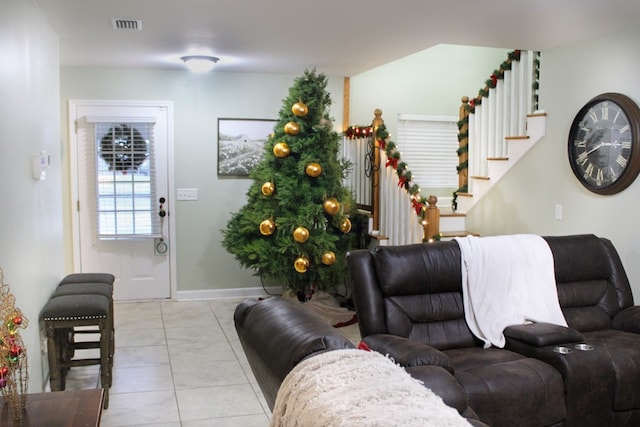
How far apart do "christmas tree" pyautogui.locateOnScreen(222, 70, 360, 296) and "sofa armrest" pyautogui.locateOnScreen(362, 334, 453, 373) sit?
97.0 inches

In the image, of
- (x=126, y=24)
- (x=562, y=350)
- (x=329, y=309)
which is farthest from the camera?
(x=329, y=309)

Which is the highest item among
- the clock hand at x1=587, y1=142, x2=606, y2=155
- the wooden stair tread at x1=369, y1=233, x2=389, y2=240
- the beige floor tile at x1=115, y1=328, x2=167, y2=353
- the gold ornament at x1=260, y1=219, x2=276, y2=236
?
the clock hand at x1=587, y1=142, x2=606, y2=155

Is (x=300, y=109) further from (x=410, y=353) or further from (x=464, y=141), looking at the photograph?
(x=410, y=353)

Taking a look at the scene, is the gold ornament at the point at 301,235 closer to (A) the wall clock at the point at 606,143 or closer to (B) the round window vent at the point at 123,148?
(B) the round window vent at the point at 123,148

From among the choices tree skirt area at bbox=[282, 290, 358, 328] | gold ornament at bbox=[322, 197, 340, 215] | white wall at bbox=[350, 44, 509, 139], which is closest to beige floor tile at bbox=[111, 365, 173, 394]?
tree skirt area at bbox=[282, 290, 358, 328]

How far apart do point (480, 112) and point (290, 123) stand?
205 cm

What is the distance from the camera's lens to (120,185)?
20.3 ft

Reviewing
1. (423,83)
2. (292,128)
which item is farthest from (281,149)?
(423,83)

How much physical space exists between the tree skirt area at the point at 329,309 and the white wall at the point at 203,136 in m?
1.10

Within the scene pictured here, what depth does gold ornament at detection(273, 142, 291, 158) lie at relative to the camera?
17.6 ft

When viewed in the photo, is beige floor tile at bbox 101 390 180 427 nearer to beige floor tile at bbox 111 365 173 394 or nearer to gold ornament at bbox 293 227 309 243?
beige floor tile at bbox 111 365 173 394

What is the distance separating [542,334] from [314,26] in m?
2.49

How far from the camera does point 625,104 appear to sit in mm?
4262

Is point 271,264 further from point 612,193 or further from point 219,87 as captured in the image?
point 612,193
